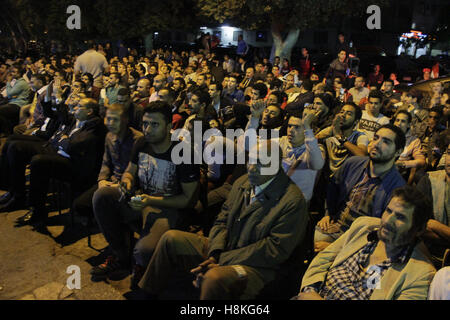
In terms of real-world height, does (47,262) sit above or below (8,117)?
below

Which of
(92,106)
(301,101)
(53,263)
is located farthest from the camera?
(301,101)

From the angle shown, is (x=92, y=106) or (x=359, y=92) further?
(x=359, y=92)

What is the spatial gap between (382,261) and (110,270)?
260cm

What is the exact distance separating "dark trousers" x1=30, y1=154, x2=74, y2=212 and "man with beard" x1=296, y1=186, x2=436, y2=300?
126 inches

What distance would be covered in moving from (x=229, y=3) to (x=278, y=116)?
11.1m

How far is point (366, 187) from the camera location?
334 cm

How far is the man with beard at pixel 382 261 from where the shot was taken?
230 centimetres

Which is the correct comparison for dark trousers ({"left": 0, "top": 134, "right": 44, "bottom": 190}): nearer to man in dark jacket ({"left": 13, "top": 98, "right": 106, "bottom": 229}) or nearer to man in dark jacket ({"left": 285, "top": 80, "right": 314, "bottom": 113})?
man in dark jacket ({"left": 13, "top": 98, "right": 106, "bottom": 229})

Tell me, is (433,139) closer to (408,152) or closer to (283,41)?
(408,152)

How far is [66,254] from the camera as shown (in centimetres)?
427

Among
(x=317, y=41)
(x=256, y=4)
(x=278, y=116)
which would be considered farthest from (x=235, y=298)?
(x=317, y=41)

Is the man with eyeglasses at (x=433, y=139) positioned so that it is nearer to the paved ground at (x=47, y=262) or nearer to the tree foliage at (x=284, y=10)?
the paved ground at (x=47, y=262)

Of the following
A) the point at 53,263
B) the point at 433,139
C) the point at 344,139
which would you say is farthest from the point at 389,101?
the point at 53,263

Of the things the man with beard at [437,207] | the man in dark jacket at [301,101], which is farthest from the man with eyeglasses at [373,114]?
the man with beard at [437,207]
